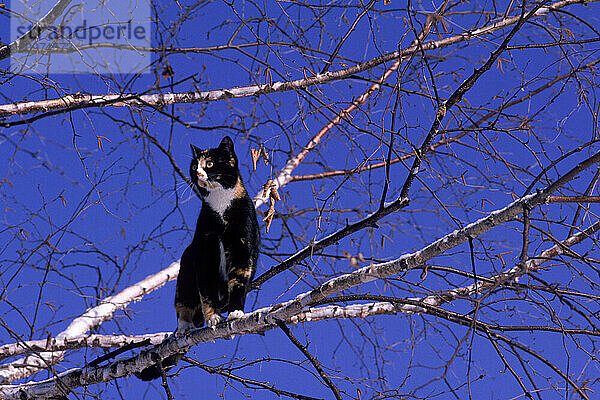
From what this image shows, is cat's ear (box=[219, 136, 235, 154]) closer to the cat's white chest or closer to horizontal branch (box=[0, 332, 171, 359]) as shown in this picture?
the cat's white chest

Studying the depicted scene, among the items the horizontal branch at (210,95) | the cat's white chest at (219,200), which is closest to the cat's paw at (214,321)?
the cat's white chest at (219,200)

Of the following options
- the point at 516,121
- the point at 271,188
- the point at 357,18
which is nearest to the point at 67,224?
the point at 271,188

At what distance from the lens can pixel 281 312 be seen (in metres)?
2.73

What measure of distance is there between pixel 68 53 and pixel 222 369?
6.62ft

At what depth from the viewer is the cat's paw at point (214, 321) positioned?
2909 mm

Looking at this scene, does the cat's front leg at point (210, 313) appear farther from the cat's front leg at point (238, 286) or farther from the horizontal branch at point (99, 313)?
the horizontal branch at point (99, 313)

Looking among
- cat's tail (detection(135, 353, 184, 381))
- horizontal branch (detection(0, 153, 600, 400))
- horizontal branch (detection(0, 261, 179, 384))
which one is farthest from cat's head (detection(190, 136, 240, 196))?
horizontal branch (detection(0, 261, 179, 384))

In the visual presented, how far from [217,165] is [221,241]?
1.36 ft

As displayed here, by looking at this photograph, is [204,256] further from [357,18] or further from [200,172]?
[357,18]

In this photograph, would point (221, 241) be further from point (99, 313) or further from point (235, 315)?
point (99, 313)

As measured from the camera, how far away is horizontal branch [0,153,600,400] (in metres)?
2.36

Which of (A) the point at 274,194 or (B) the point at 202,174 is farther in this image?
(B) the point at 202,174

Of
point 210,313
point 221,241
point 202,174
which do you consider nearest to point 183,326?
point 210,313

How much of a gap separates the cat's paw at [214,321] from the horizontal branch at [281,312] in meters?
0.02
